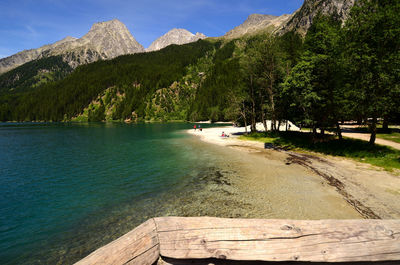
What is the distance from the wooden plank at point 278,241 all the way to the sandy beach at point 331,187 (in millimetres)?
9355

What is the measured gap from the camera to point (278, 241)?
3344mm

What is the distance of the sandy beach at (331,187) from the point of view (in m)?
12.0

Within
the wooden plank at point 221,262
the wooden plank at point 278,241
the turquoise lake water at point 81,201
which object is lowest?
the turquoise lake water at point 81,201

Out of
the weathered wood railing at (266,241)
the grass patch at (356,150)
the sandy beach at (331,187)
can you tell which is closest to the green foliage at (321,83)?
the grass patch at (356,150)

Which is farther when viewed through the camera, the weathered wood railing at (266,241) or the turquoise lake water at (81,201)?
the turquoise lake water at (81,201)

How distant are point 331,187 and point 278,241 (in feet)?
53.5

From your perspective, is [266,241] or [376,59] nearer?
[266,241]

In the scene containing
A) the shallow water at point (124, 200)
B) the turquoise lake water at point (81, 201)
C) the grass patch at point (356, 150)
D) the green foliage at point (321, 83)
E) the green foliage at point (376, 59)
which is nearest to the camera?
the turquoise lake water at point (81, 201)

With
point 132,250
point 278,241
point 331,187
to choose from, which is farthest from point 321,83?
point 132,250

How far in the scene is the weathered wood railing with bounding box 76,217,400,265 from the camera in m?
3.24

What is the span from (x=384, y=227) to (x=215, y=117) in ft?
505

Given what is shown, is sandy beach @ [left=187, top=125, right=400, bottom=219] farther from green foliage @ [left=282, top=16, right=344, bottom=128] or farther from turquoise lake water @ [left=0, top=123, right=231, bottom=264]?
green foliage @ [left=282, top=16, right=344, bottom=128]

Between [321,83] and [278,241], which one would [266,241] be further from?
[321,83]

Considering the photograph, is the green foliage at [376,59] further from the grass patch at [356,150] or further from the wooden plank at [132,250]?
the wooden plank at [132,250]
